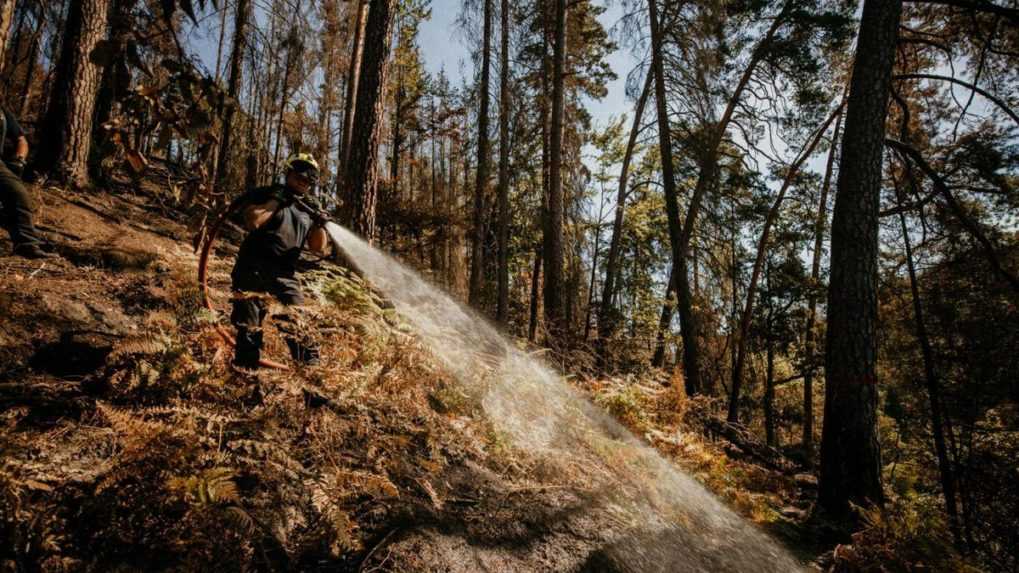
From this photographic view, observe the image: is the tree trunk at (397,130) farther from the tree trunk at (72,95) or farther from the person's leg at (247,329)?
the person's leg at (247,329)

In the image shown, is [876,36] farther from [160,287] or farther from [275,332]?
[160,287]

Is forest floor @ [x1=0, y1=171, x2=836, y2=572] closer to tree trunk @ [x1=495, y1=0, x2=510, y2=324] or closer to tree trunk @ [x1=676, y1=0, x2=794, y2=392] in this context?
tree trunk @ [x1=676, y1=0, x2=794, y2=392]

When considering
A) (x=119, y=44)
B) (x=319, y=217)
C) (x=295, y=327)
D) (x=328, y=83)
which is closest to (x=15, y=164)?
(x=319, y=217)

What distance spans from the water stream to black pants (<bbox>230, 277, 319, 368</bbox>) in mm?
1047

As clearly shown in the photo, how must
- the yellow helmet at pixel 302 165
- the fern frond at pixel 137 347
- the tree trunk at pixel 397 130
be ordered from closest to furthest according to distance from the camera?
1. the fern frond at pixel 137 347
2. the yellow helmet at pixel 302 165
3. the tree trunk at pixel 397 130

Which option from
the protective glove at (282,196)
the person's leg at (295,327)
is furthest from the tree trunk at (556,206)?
the protective glove at (282,196)

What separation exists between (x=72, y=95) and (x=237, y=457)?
314 inches

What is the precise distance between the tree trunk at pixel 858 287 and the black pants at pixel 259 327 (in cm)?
607

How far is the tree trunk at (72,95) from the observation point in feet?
21.0

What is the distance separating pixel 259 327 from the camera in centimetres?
346

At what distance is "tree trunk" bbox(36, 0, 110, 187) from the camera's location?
6398 mm

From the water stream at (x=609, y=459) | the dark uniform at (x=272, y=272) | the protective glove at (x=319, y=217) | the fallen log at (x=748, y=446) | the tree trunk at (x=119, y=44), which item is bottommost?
the fallen log at (x=748, y=446)

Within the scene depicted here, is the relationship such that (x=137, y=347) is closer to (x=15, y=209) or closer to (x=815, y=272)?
(x=15, y=209)

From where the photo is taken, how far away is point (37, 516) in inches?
60.1
